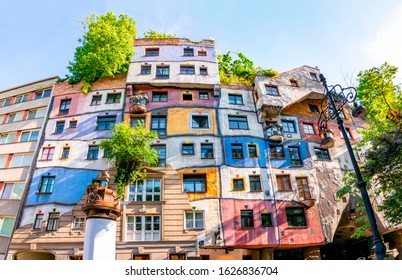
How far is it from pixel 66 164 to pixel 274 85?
15525 millimetres

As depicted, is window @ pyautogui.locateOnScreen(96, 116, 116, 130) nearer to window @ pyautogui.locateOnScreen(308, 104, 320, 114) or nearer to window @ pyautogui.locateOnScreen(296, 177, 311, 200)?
window @ pyautogui.locateOnScreen(296, 177, 311, 200)

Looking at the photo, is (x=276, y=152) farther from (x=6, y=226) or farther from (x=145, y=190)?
(x=6, y=226)

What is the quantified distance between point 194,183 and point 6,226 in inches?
458

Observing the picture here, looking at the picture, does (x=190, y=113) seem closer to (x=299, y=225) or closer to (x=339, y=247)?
(x=299, y=225)

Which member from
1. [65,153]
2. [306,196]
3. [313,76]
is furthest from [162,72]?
[306,196]

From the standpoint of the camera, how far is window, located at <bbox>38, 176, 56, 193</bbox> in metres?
16.6

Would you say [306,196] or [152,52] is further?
[152,52]

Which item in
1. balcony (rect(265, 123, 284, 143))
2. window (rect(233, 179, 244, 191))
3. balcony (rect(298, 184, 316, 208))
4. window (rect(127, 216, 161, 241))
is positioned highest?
balcony (rect(265, 123, 284, 143))

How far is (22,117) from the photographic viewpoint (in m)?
21.6

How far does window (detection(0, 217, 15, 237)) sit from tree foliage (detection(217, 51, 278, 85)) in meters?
17.0

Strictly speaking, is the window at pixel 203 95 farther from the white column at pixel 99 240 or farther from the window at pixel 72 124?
the white column at pixel 99 240

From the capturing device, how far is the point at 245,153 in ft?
58.4

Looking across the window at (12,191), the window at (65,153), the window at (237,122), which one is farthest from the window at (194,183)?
the window at (12,191)

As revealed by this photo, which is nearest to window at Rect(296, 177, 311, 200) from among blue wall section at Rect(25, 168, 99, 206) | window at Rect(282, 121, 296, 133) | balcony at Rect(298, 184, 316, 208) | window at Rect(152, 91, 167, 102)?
balcony at Rect(298, 184, 316, 208)
